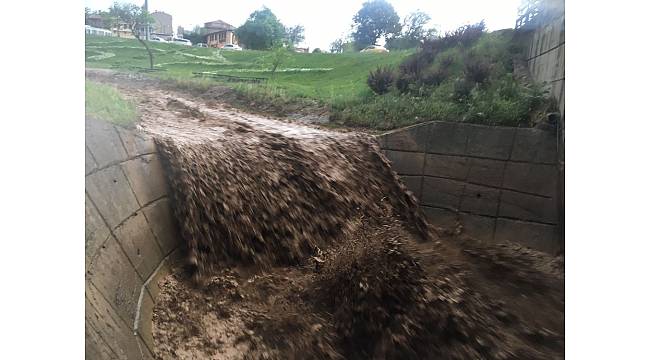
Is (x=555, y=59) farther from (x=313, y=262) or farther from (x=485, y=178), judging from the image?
(x=313, y=262)

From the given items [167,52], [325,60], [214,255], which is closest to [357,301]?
[214,255]

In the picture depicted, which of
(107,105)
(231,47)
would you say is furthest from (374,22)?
(107,105)

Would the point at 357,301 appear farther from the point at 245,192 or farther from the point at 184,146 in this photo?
the point at 184,146

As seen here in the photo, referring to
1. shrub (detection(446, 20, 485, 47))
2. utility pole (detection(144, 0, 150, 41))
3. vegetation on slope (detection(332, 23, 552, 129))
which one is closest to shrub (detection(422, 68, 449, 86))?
vegetation on slope (detection(332, 23, 552, 129))

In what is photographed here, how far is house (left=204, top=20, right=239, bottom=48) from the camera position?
1.62 m

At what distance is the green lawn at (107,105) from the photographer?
149 cm

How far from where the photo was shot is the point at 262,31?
5.22 ft

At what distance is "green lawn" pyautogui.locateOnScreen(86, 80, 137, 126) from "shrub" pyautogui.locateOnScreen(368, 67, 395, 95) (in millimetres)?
992

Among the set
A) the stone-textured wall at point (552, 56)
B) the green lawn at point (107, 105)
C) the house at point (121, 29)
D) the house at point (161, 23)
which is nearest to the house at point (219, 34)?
the house at point (161, 23)

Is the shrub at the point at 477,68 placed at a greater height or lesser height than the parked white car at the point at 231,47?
lesser

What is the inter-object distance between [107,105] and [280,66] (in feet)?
2.29

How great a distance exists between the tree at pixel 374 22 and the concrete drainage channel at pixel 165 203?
0.39 meters

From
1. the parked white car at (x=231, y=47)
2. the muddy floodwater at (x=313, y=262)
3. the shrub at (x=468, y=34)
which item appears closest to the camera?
the muddy floodwater at (x=313, y=262)

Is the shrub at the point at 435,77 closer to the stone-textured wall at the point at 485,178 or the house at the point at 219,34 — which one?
the stone-textured wall at the point at 485,178
